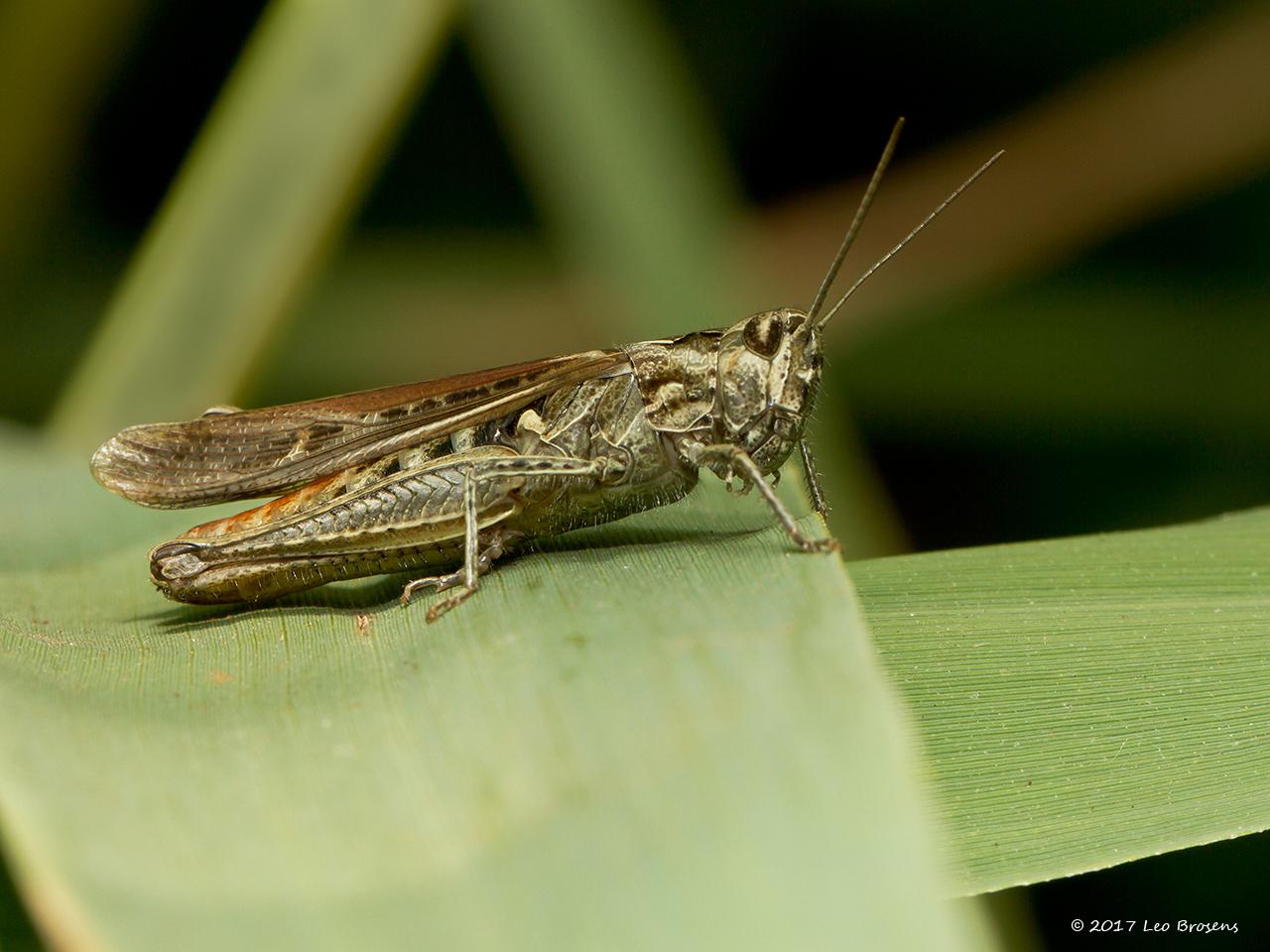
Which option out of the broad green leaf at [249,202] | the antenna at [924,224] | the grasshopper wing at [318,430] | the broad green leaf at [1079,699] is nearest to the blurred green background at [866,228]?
the broad green leaf at [249,202]

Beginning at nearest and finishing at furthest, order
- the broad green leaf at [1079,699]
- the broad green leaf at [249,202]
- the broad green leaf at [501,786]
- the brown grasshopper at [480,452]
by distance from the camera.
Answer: the broad green leaf at [501,786] → the broad green leaf at [1079,699] → the brown grasshopper at [480,452] → the broad green leaf at [249,202]

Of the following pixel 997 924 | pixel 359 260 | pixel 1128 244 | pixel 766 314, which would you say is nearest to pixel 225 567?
pixel 766 314

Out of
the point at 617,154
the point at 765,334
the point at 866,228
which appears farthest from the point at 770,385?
the point at 866,228

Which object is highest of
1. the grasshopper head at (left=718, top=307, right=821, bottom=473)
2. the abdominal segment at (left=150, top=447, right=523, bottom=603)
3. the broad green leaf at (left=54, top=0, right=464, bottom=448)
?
the broad green leaf at (left=54, top=0, right=464, bottom=448)

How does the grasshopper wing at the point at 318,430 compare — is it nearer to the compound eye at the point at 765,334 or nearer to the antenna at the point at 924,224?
the compound eye at the point at 765,334

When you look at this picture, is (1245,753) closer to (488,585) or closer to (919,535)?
(488,585)

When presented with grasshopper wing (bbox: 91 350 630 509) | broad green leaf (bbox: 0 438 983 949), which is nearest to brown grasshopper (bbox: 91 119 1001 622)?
grasshopper wing (bbox: 91 350 630 509)

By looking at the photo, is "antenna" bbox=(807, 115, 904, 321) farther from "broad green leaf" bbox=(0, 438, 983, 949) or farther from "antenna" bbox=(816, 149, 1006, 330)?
"broad green leaf" bbox=(0, 438, 983, 949)
